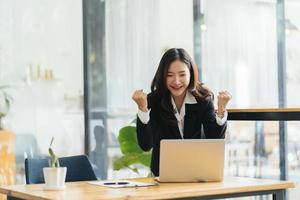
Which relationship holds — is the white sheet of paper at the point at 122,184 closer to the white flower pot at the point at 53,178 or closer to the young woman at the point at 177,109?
the white flower pot at the point at 53,178

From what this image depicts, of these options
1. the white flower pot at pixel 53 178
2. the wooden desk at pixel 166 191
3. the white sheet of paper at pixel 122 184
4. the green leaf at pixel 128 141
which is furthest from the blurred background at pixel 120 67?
the white flower pot at pixel 53 178

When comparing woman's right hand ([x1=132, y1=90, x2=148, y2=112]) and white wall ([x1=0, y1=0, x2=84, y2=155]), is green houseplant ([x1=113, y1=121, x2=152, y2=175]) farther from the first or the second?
woman's right hand ([x1=132, y1=90, x2=148, y2=112])

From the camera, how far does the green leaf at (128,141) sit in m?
5.30

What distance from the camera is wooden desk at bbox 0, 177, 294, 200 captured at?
296 cm

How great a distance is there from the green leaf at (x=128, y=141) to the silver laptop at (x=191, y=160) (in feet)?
6.20

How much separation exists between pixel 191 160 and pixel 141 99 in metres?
0.47

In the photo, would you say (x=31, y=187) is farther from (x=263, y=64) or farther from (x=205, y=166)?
(x=263, y=64)

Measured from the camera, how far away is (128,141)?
532cm

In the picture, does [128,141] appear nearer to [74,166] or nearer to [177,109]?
[74,166]

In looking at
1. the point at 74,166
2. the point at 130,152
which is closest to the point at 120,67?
the point at 130,152

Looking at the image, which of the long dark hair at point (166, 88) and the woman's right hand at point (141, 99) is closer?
the woman's right hand at point (141, 99)

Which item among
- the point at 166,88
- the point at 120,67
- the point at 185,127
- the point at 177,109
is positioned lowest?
the point at 185,127

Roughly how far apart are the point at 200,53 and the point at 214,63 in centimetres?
18

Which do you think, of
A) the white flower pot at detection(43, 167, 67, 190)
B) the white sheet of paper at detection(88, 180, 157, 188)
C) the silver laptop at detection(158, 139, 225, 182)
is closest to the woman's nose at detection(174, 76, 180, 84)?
the silver laptop at detection(158, 139, 225, 182)
